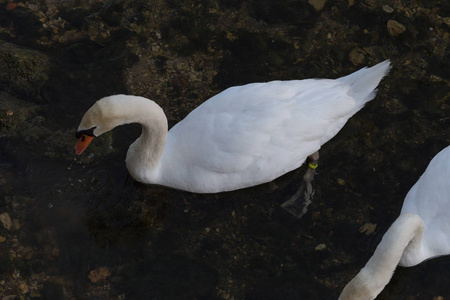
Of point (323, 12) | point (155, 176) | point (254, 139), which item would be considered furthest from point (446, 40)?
point (155, 176)

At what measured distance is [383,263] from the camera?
586 cm

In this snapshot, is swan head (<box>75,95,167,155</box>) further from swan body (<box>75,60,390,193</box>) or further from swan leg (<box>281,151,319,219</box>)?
swan leg (<box>281,151,319,219</box>)

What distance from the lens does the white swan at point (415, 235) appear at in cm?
589

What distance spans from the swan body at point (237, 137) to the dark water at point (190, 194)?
0.37 meters

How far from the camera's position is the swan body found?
21.7 ft

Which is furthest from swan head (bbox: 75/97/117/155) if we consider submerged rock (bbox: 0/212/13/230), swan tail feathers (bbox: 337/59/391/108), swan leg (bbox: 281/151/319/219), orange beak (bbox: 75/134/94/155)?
swan tail feathers (bbox: 337/59/391/108)

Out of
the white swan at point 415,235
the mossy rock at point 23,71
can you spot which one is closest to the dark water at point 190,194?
the mossy rock at point 23,71

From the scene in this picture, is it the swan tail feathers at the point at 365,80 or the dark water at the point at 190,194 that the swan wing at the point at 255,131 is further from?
the dark water at the point at 190,194

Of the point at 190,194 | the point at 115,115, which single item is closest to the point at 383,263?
the point at 190,194

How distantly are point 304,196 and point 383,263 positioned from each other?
57.8 inches

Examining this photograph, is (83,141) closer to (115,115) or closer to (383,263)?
(115,115)

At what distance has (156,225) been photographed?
682cm

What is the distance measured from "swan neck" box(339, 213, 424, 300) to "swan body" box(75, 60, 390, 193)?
1.42m

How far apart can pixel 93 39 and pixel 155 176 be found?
238cm
